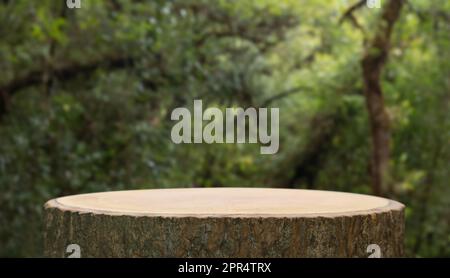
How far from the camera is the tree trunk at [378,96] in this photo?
779cm

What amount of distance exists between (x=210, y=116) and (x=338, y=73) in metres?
1.78

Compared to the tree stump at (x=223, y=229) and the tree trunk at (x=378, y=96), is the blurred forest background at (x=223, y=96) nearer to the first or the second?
the tree trunk at (x=378, y=96)

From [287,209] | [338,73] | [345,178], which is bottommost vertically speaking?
[345,178]

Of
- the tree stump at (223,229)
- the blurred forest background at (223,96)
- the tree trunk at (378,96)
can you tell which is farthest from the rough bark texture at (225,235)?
the tree trunk at (378,96)

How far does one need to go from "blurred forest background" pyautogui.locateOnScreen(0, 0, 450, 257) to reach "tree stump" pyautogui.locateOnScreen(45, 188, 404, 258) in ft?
10.8

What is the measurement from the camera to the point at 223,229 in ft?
9.08

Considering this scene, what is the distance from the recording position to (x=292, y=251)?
281cm

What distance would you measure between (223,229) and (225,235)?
0.02 metres

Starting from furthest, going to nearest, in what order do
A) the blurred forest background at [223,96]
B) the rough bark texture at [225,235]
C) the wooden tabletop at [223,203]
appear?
the blurred forest background at [223,96] → the wooden tabletop at [223,203] → the rough bark texture at [225,235]

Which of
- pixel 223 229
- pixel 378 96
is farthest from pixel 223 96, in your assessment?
pixel 223 229

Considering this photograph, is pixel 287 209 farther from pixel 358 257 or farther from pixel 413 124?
pixel 413 124

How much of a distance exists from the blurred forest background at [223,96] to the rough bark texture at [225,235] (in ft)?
11.2

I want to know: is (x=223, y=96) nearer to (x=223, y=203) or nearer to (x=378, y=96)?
(x=378, y=96)
